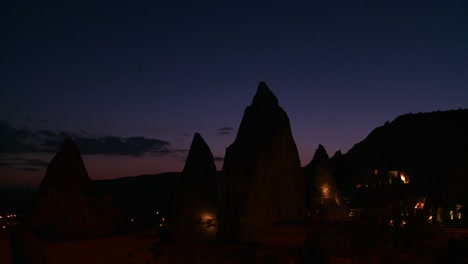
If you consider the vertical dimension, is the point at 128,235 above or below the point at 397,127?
below

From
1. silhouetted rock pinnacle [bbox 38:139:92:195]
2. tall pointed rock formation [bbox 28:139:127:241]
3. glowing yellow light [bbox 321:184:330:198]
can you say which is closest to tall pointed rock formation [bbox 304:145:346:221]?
glowing yellow light [bbox 321:184:330:198]

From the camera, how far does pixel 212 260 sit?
20656 mm

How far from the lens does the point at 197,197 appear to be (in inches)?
1287

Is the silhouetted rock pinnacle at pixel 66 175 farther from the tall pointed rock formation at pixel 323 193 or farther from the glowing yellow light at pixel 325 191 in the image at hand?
the glowing yellow light at pixel 325 191

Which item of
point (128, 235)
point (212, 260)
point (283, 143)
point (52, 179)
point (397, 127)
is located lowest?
point (212, 260)

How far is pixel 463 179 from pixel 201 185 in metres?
16.1

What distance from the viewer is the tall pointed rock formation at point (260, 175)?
93.8 feet

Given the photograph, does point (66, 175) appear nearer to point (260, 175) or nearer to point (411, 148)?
point (260, 175)

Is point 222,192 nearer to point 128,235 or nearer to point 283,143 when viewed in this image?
point 283,143

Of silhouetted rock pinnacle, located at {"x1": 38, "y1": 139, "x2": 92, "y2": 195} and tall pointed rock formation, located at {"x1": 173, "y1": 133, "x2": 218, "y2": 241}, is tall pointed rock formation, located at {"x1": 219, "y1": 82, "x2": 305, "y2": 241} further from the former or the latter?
silhouetted rock pinnacle, located at {"x1": 38, "y1": 139, "x2": 92, "y2": 195}

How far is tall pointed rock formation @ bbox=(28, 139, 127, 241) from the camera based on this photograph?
13328mm

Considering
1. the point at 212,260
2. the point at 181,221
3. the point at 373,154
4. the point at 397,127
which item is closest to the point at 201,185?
the point at 181,221

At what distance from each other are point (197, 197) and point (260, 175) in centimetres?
556

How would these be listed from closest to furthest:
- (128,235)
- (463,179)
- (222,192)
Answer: (128,235) → (463,179) → (222,192)
